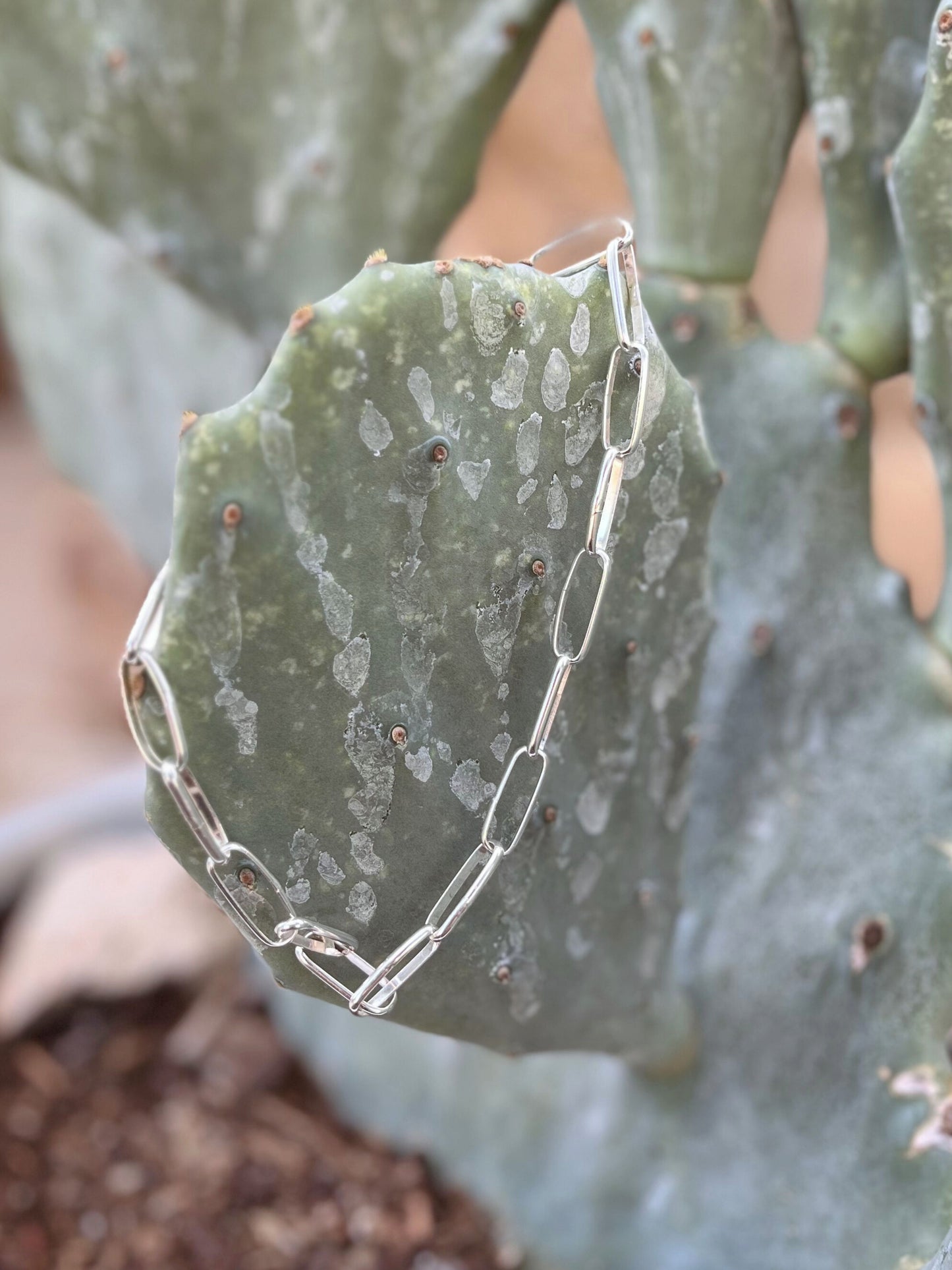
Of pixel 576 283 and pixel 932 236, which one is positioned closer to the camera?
pixel 576 283

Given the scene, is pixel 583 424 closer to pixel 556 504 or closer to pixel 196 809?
pixel 556 504

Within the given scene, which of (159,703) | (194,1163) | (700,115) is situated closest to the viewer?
(159,703)

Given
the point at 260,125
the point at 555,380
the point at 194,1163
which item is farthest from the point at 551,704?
the point at 194,1163

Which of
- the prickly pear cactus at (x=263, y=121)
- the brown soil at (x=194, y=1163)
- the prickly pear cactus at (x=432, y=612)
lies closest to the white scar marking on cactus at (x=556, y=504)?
the prickly pear cactus at (x=432, y=612)

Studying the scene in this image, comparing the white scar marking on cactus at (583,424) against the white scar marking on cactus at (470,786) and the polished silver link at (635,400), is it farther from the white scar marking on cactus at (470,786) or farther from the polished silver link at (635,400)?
the white scar marking on cactus at (470,786)

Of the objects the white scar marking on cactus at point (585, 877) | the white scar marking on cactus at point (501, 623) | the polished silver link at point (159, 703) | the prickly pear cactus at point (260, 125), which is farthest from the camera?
the prickly pear cactus at point (260, 125)

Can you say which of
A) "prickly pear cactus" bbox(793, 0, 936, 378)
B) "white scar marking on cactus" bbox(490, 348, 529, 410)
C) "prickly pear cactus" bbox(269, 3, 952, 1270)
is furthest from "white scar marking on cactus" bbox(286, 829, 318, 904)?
"prickly pear cactus" bbox(793, 0, 936, 378)
